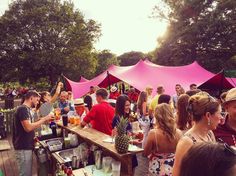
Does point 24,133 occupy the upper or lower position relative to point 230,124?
lower

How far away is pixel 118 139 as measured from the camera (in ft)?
10.0

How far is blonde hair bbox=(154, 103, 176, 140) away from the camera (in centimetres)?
318

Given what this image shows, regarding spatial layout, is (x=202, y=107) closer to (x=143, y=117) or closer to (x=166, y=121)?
(x=166, y=121)

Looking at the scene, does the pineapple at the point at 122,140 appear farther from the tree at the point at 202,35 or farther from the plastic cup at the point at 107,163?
the tree at the point at 202,35

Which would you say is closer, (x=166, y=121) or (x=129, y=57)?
(x=166, y=121)

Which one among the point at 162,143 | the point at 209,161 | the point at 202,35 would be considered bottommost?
the point at 162,143

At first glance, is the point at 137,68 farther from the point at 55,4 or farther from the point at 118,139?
the point at 55,4

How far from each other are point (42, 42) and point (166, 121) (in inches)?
1011

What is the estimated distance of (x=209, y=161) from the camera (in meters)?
1.14

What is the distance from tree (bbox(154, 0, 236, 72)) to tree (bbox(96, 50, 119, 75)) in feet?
40.6

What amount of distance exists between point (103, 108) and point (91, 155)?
2.69 ft

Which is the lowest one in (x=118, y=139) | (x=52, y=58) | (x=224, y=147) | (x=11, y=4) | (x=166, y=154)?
(x=166, y=154)

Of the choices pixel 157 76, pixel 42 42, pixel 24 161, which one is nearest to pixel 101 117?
pixel 24 161

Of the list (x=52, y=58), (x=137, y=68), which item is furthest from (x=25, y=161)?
(x=52, y=58)
